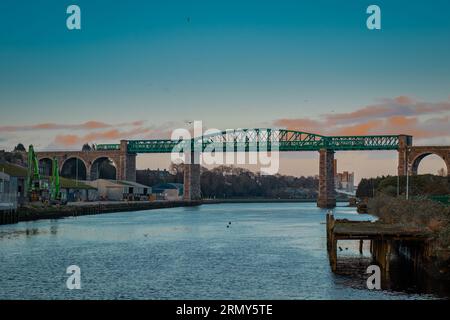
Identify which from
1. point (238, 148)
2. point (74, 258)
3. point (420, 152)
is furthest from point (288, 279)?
point (238, 148)

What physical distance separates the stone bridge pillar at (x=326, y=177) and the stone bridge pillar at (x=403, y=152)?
16202mm

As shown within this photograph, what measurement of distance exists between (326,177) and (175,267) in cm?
12019

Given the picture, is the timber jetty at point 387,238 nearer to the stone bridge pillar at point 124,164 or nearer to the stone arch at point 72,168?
the stone bridge pillar at point 124,164

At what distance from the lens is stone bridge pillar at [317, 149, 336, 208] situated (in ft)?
520

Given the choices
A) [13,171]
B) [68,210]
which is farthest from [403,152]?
[13,171]

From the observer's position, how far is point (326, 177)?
157625mm

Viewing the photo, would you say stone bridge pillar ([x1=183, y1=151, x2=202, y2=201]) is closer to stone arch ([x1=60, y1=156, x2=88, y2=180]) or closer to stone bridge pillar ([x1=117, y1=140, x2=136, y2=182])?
stone bridge pillar ([x1=117, y1=140, x2=136, y2=182])

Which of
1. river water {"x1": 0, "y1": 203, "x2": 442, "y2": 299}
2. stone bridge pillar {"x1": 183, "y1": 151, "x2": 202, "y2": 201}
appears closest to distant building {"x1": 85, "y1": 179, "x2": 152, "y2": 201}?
stone bridge pillar {"x1": 183, "y1": 151, "x2": 202, "y2": 201}

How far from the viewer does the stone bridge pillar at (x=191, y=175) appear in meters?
177

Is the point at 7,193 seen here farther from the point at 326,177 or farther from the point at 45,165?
the point at 45,165

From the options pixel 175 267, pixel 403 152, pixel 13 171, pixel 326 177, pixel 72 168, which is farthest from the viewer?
pixel 72 168

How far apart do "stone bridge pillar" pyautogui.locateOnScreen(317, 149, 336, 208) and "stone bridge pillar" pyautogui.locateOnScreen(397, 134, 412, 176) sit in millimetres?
16202
